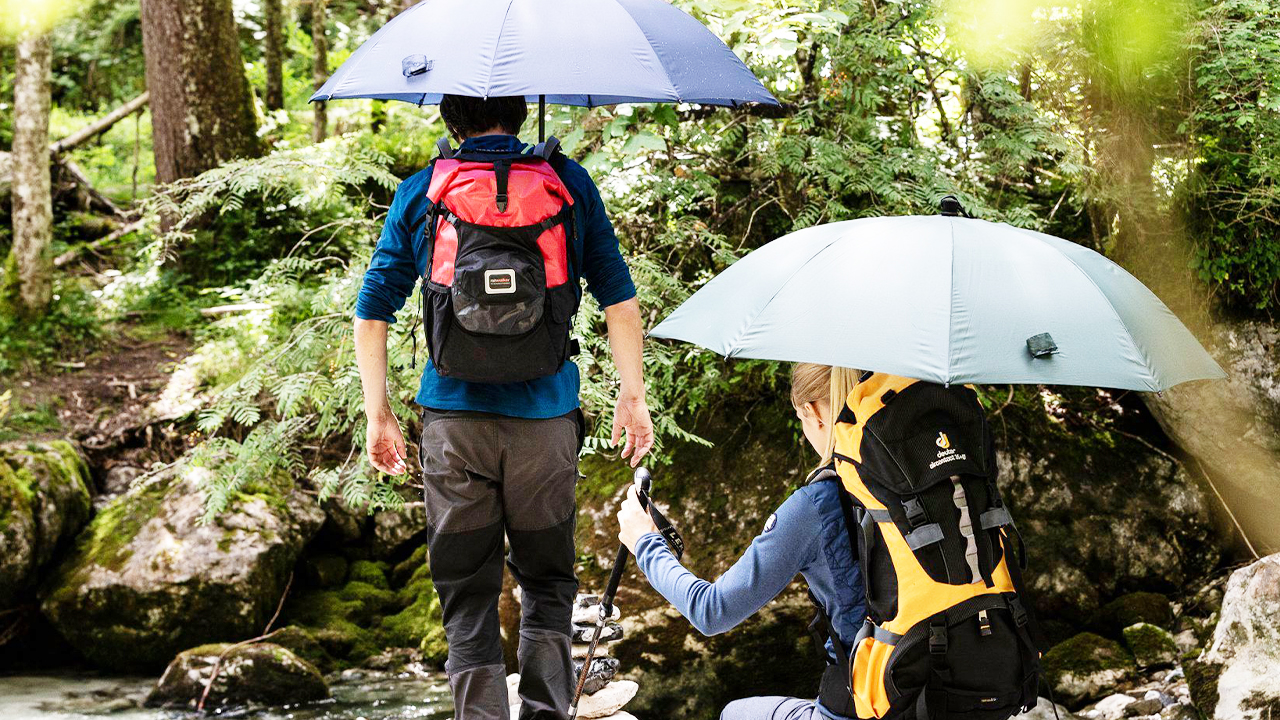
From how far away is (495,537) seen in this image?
10.1 ft

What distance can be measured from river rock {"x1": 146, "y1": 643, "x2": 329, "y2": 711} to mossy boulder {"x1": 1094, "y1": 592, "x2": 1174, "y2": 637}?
4503 mm

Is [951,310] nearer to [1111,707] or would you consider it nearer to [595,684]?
[595,684]

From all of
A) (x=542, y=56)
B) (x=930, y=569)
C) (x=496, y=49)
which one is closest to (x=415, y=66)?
(x=496, y=49)

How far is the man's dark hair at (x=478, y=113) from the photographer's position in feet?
10.1

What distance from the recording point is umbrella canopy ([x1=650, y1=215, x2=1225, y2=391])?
7.45 feet

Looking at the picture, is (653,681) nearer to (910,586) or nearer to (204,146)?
(910,586)

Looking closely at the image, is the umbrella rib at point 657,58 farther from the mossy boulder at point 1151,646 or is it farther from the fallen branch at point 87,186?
the fallen branch at point 87,186

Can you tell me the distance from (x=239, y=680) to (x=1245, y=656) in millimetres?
5273

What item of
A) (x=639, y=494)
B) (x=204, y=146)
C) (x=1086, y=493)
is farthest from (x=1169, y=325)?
(x=204, y=146)

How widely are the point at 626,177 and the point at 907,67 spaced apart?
5.20 ft

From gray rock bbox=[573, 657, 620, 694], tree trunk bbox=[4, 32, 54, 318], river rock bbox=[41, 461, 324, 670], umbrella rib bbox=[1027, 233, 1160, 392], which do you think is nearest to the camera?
umbrella rib bbox=[1027, 233, 1160, 392]

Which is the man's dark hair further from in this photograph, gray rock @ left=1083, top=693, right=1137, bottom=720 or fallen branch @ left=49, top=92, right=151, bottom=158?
fallen branch @ left=49, top=92, right=151, bottom=158

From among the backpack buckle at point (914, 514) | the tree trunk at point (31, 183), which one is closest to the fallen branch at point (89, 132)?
the tree trunk at point (31, 183)

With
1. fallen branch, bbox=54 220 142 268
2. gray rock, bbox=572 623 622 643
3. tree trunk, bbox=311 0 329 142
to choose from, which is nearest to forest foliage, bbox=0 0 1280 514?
gray rock, bbox=572 623 622 643
